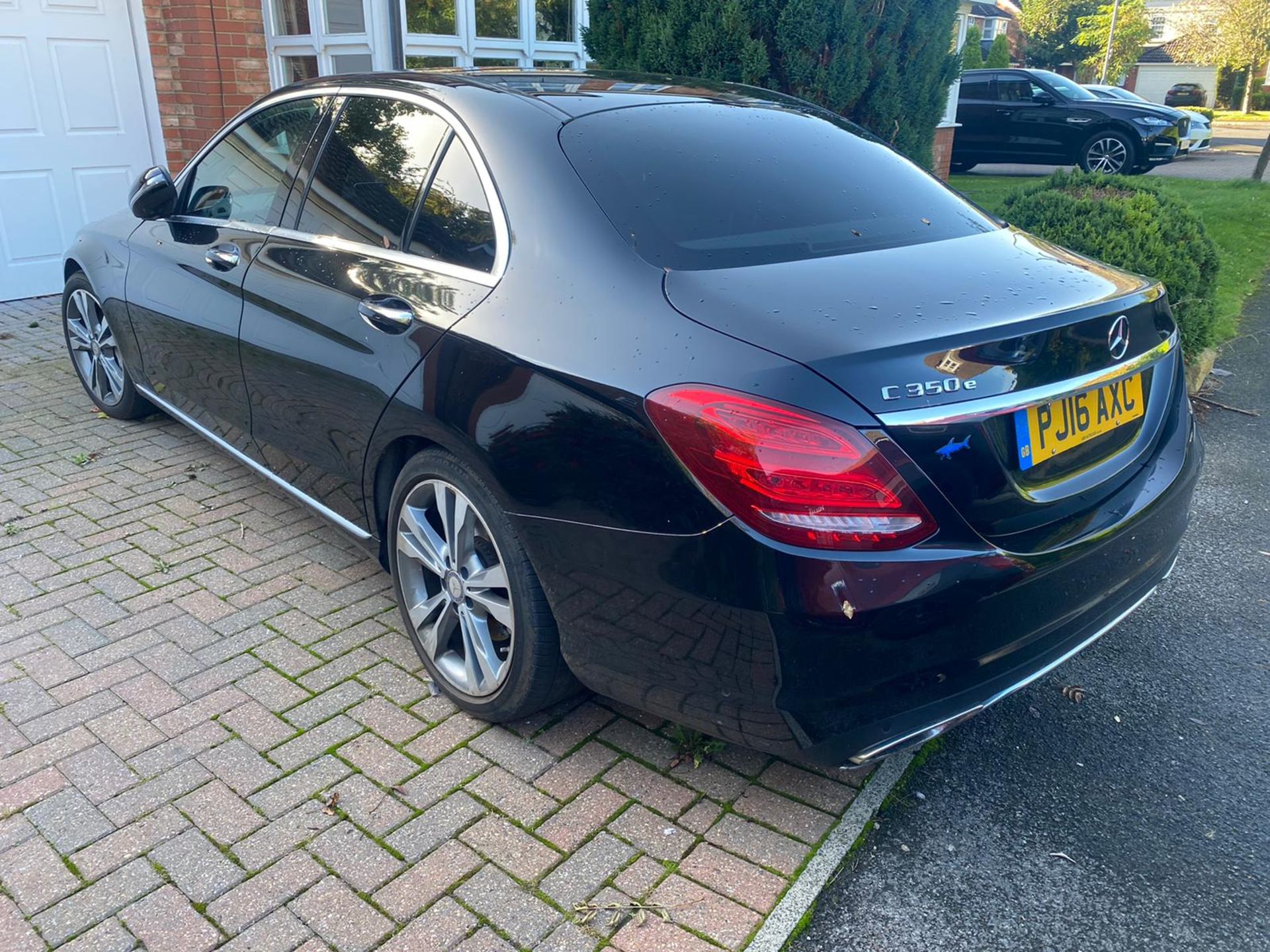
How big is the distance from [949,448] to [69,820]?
223 cm

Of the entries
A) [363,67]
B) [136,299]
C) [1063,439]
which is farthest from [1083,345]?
[363,67]

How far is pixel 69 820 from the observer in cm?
241

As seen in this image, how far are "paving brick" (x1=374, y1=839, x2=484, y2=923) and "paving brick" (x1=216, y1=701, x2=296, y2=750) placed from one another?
2.14 ft

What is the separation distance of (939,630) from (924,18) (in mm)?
5527

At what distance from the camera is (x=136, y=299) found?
4.24 metres

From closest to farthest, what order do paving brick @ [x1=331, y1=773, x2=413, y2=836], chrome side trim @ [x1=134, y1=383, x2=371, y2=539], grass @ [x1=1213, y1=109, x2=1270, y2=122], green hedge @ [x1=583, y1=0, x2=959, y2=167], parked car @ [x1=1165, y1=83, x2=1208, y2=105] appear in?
1. paving brick @ [x1=331, y1=773, x2=413, y2=836]
2. chrome side trim @ [x1=134, y1=383, x2=371, y2=539]
3. green hedge @ [x1=583, y1=0, x2=959, y2=167]
4. grass @ [x1=1213, y1=109, x2=1270, y2=122]
5. parked car @ [x1=1165, y1=83, x2=1208, y2=105]

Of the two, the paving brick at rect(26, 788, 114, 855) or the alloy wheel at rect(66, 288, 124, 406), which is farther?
the alloy wheel at rect(66, 288, 124, 406)

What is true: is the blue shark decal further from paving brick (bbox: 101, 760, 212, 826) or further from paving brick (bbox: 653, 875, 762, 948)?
Answer: paving brick (bbox: 101, 760, 212, 826)

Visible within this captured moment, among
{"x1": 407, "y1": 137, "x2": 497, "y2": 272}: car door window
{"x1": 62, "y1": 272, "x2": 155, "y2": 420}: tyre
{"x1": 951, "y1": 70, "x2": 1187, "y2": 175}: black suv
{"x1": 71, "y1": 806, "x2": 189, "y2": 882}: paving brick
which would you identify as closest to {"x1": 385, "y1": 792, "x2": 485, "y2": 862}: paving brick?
{"x1": 71, "y1": 806, "x2": 189, "y2": 882}: paving brick

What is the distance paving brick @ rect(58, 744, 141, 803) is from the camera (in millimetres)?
2514

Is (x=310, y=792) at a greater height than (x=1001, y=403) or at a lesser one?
lesser

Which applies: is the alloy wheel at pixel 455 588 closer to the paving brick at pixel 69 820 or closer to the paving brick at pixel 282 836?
the paving brick at pixel 282 836

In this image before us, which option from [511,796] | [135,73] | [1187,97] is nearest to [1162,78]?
[1187,97]

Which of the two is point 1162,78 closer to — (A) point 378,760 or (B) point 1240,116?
(B) point 1240,116
